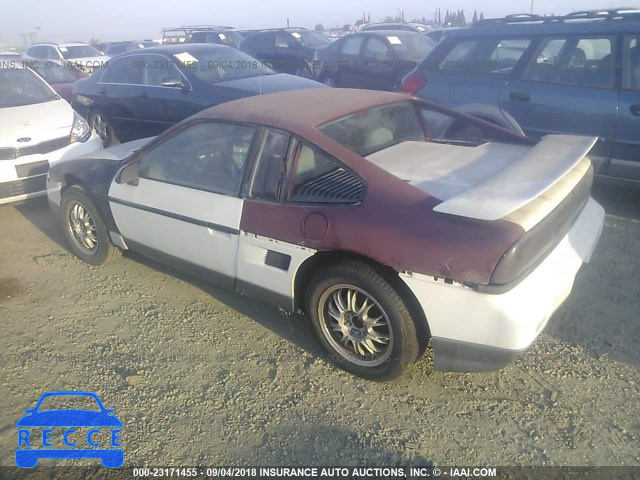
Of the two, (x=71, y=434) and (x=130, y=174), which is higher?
(x=130, y=174)

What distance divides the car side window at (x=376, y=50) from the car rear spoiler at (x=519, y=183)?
7.59 m

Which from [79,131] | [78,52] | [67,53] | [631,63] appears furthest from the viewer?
[78,52]

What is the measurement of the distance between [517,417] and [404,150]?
5.53 feet

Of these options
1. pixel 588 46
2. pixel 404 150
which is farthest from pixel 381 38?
pixel 404 150

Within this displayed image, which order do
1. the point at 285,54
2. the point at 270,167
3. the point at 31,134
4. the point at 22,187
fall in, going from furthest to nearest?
the point at 285,54, the point at 31,134, the point at 22,187, the point at 270,167

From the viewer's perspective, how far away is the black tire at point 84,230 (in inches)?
164

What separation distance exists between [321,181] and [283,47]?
11.8m

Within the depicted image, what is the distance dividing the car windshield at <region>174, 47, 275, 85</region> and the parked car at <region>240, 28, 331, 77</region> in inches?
218

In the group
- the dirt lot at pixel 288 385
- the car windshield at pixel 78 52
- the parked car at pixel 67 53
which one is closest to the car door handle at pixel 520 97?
the dirt lot at pixel 288 385

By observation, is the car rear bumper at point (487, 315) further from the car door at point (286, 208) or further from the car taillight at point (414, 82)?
the car taillight at point (414, 82)

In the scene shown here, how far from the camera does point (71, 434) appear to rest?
2674mm

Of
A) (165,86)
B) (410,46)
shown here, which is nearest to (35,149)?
(165,86)

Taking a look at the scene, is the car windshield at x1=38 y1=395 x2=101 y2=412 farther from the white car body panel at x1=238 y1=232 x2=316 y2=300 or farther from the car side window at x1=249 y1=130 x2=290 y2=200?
the car side window at x1=249 y1=130 x2=290 y2=200

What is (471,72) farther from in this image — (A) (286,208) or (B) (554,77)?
(A) (286,208)
